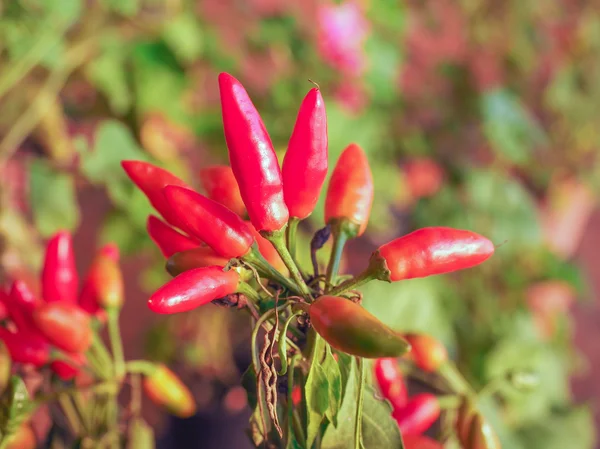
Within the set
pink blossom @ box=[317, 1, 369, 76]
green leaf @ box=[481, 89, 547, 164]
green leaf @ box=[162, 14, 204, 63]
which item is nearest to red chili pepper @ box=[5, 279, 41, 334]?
green leaf @ box=[162, 14, 204, 63]

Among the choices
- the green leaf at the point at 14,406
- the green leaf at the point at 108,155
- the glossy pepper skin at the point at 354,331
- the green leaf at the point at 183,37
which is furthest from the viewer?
the green leaf at the point at 183,37

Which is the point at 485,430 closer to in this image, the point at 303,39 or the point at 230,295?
the point at 230,295

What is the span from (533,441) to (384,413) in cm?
57

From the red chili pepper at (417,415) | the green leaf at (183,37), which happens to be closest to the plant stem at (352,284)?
the red chili pepper at (417,415)

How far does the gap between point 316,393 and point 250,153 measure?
0.40 feet

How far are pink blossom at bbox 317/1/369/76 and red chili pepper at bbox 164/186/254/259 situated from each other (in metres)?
0.87

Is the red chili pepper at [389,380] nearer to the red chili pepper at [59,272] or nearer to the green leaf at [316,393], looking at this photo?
the green leaf at [316,393]

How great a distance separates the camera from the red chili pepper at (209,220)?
259mm

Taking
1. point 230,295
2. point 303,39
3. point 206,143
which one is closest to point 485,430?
point 230,295

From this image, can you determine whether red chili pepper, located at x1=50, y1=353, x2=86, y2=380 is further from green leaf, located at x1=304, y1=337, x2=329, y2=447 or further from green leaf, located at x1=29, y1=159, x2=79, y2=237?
green leaf, located at x1=29, y1=159, x2=79, y2=237

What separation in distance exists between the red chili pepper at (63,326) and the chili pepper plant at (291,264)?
0.24 feet

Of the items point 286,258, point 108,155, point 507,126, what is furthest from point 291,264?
point 507,126

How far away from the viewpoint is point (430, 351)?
40 cm

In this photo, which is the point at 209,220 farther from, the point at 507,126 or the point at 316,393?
the point at 507,126
